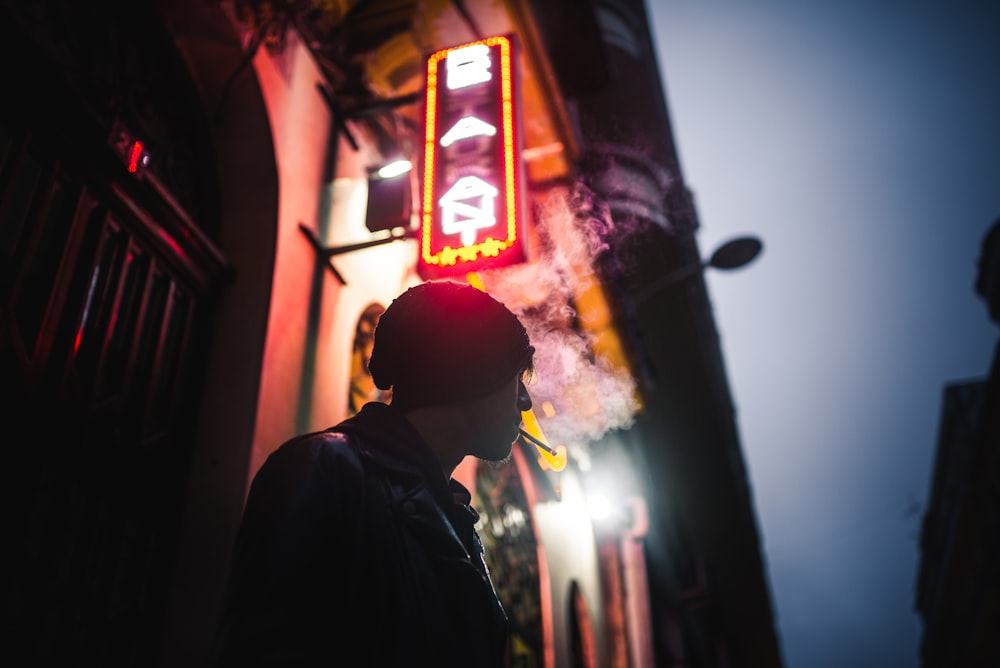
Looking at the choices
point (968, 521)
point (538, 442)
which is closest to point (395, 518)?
point (538, 442)

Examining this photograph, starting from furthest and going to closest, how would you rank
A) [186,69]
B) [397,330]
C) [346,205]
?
[346,205], [186,69], [397,330]

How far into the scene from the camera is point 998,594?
2381 centimetres

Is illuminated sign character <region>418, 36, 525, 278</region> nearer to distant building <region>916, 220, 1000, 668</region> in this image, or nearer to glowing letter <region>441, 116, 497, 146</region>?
glowing letter <region>441, 116, 497, 146</region>

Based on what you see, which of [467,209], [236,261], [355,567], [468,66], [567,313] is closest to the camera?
[355,567]

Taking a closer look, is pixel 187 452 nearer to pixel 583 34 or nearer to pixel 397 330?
pixel 397 330

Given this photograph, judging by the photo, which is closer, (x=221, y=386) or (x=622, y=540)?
(x=221, y=386)

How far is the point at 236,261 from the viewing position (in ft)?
15.8

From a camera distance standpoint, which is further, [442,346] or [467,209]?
[467,209]

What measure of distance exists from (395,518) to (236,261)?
147 inches

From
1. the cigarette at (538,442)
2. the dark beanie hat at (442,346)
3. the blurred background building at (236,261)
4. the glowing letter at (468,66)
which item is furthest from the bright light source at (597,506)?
the dark beanie hat at (442,346)

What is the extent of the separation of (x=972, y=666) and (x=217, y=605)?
37.2 metres

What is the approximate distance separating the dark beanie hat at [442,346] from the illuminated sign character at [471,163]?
9.73 ft

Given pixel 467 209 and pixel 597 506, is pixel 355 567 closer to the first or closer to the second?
pixel 467 209

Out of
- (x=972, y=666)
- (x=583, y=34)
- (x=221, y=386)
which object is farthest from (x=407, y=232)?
(x=972, y=666)
